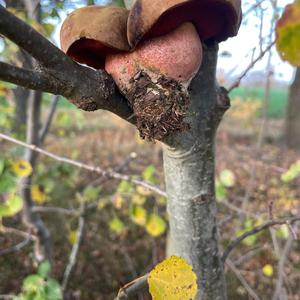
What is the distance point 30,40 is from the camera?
42cm

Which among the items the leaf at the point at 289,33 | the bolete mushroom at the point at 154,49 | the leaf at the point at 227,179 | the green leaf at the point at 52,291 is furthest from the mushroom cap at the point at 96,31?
the leaf at the point at 227,179

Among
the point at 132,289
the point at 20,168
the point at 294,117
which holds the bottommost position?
the point at 132,289

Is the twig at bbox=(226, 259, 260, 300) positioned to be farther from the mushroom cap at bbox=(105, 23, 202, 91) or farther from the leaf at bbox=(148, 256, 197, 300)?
the mushroom cap at bbox=(105, 23, 202, 91)

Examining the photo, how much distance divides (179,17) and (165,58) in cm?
7

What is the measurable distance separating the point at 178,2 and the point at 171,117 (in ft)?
0.59

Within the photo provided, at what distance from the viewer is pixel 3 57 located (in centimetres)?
134

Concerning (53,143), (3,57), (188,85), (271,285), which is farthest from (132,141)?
(188,85)

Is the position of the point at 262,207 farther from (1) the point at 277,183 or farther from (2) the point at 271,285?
(2) the point at 271,285

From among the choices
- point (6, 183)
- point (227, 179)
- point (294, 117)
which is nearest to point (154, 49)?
point (6, 183)

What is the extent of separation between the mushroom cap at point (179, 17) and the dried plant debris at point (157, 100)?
7 centimetres

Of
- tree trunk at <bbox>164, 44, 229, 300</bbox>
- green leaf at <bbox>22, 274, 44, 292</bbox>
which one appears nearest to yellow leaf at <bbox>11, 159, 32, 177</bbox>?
green leaf at <bbox>22, 274, 44, 292</bbox>

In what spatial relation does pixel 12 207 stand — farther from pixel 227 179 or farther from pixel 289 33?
pixel 289 33

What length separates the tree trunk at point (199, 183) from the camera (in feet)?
2.16

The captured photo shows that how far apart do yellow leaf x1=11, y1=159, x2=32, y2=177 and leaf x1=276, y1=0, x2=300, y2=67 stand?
1202 mm
